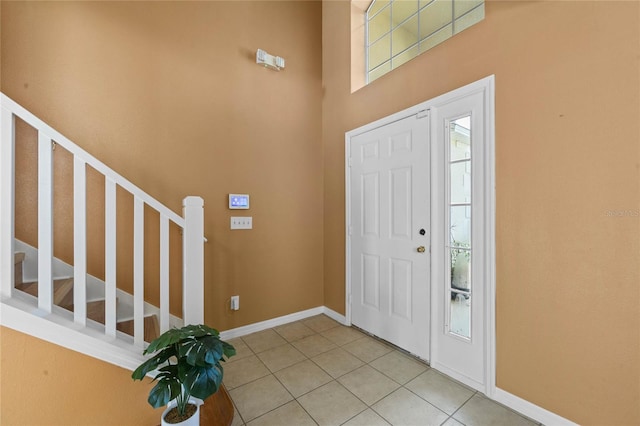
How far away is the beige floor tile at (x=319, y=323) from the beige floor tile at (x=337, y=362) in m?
0.46

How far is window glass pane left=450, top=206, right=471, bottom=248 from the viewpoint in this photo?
186cm

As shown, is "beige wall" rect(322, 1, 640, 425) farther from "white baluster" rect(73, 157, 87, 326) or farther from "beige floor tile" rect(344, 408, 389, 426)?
"white baluster" rect(73, 157, 87, 326)

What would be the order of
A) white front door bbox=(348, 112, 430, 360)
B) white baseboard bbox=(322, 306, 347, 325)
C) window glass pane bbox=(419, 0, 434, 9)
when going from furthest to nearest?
white baseboard bbox=(322, 306, 347, 325) → window glass pane bbox=(419, 0, 434, 9) → white front door bbox=(348, 112, 430, 360)

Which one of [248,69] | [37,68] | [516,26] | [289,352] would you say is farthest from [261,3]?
[289,352]

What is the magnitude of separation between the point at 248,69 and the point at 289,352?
2803mm

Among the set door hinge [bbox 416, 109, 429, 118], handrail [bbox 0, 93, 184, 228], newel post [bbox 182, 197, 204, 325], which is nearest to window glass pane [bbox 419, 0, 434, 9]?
door hinge [bbox 416, 109, 429, 118]

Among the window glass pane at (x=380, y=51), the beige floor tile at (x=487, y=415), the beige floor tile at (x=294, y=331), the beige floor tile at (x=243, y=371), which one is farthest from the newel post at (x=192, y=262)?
the window glass pane at (x=380, y=51)

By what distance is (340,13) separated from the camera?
2.92 metres

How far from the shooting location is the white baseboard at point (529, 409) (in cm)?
144

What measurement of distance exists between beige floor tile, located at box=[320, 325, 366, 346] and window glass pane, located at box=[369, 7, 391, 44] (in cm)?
314

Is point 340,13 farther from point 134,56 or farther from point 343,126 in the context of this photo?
point 134,56

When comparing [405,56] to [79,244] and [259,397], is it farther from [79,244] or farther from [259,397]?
[259,397]

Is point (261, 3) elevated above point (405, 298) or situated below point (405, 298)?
above

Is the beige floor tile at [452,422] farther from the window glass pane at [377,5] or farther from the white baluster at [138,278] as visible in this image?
the window glass pane at [377,5]
